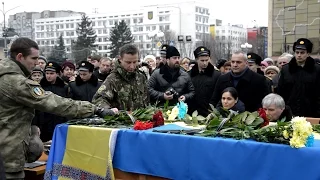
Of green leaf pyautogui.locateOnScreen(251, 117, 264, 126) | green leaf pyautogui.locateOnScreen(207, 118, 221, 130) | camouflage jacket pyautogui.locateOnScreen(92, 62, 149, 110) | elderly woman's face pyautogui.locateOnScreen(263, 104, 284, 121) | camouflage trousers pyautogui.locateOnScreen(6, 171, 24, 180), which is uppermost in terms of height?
camouflage jacket pyautogui.locateOnScreen(92, 62, 149, 110)

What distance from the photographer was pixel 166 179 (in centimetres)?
298

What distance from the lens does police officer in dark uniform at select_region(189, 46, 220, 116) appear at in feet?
19.8

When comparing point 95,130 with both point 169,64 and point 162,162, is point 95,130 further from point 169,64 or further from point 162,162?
A: point 169,64

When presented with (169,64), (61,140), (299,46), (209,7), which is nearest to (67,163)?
(61,140)

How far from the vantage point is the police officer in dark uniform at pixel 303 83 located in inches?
213

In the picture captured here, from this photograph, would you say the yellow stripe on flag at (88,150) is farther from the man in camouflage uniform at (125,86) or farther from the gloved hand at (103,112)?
the man in camouflage uniform at (125,86)

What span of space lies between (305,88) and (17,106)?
3799mm

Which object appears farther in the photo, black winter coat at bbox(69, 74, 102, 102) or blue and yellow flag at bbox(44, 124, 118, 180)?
black winter coat at bbox(69, 74, 102, 102)

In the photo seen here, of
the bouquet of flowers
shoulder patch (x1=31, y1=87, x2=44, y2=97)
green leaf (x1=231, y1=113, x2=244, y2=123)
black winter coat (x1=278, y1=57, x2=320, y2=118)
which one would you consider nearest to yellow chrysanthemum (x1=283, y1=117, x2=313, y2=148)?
the bouquet of flowers

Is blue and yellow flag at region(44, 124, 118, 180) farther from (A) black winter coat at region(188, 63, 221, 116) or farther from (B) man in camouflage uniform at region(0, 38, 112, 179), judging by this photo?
(A) black winter coat at region(188, 63, 221, 116)

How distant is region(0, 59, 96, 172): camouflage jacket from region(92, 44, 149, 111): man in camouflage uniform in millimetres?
826

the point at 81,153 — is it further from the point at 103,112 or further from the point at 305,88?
the point at 305,88

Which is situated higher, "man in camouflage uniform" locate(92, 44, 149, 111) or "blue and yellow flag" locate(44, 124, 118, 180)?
"man in camouflage uniform" locate(92, 44, 149, 111)

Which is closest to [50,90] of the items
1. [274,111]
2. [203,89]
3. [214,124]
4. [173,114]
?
[203,89]
